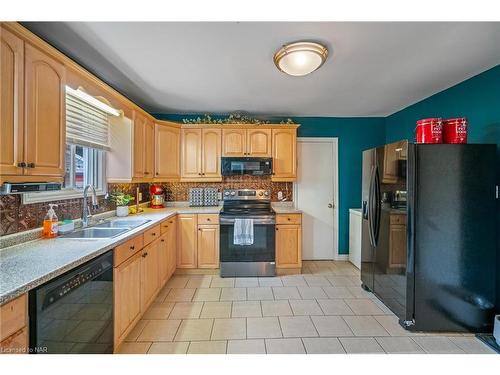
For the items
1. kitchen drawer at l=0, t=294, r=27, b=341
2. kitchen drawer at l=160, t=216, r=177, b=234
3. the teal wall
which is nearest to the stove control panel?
kitchen drawer at l=160, t=216, r=177, b=234

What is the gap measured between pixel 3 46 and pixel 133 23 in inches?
29.3

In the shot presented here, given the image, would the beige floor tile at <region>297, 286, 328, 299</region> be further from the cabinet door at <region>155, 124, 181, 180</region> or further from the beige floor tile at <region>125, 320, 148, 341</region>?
the cabinet door at <region>155, 124, 181, 180</region>

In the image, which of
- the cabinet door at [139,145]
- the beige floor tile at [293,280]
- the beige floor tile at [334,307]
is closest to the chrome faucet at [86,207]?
the cabinet door at [139,145]

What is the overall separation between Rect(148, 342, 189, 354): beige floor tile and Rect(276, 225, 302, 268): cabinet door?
1.80m

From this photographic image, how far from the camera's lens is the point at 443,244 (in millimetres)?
2129

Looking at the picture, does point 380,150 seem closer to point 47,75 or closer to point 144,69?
point 144,69

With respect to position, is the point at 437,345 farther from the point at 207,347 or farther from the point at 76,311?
the point at 76,311

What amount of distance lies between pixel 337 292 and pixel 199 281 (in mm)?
1750

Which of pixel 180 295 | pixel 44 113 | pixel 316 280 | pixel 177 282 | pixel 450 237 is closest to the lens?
pixel 44 113

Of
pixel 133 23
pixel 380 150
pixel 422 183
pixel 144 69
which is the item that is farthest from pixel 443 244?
pixel 144 69

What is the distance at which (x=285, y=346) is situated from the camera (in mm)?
1976

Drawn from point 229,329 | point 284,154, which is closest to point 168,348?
point 229,329

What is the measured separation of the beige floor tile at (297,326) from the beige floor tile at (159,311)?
1142 mm

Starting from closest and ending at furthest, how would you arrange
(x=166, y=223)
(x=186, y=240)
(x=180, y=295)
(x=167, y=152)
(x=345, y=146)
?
(x=180, y=295) → (x=166, y=223) → (x=186, y=240) → (x=167, y=152) → (x=345, y=146)
